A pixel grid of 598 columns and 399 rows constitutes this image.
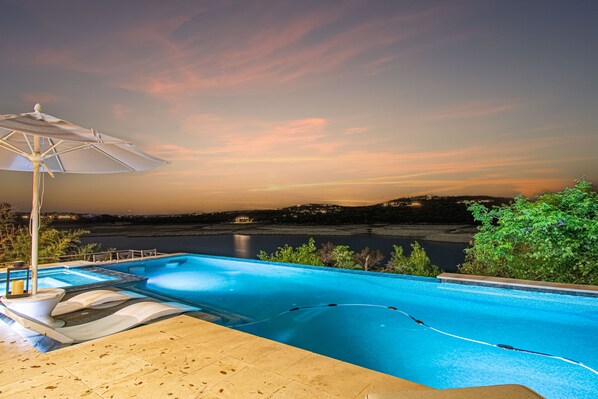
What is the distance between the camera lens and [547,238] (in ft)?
19.8

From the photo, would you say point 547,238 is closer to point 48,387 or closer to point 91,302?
point 48,387

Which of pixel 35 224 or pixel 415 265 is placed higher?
pixel 35 224

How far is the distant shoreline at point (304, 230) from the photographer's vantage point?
91.8 ft

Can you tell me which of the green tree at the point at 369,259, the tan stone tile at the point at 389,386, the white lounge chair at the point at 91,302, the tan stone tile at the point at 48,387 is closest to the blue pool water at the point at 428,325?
the white lounge chair at the point at 91,302

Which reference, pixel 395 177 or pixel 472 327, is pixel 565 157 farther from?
pixel 472 327

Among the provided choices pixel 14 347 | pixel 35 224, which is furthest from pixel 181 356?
pixel 35 224

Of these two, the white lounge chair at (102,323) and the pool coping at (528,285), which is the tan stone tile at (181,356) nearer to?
the white lounge chair at (102,323)

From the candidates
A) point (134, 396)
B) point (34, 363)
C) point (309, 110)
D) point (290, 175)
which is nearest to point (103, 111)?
point (309, 110)

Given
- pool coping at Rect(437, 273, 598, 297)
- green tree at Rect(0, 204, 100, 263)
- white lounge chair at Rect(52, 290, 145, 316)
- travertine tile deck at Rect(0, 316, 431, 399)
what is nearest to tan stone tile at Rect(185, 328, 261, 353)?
travertine tile deck at Rect(0, 316, 431, 399)

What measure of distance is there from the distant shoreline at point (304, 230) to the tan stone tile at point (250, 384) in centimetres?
2370

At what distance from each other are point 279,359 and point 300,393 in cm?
52

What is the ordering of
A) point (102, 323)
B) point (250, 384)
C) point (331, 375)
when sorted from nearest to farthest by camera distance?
point (250, 384) → point (331, 375) → point (102, 323)

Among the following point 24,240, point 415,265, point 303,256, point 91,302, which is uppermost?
point 24,240

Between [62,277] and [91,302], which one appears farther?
[62,277]
